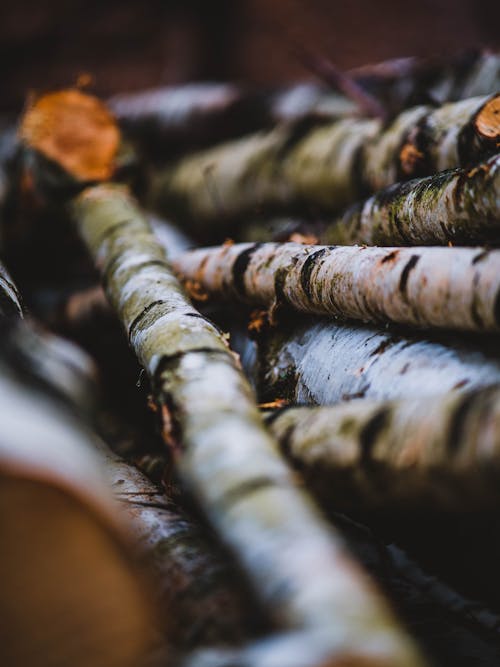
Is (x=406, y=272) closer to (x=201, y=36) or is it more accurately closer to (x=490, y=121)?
(x=490, y=121)

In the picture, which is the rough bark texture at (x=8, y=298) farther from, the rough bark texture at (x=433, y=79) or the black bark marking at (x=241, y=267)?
the rough bark texture at (x=433, y=79)

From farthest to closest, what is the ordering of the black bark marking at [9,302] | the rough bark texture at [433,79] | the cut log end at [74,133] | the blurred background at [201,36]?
the blurred background at [201,36]
the cut log end at [74,133]
the rough bark texture at [433,79]
the black bark marking at [9,302]

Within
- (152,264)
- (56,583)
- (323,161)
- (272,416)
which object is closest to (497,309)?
(272,416)

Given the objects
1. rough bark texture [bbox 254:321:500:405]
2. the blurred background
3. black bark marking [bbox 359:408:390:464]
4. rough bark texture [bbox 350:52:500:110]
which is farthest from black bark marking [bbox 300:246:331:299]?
the blurred background

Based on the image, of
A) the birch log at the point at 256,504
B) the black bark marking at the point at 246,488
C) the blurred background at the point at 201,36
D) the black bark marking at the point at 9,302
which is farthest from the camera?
the blurred background at the point at 201,36

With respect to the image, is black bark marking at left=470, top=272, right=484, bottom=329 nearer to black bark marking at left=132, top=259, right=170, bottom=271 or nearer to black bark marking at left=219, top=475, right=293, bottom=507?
black bark marking at left=219, top=475, right=293, bottom=507

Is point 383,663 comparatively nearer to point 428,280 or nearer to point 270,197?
point 428,280

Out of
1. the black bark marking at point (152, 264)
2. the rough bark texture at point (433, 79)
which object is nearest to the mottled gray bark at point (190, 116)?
the rough bark texture at point (433, 79)

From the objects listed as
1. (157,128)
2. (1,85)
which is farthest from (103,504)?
(1,85)
